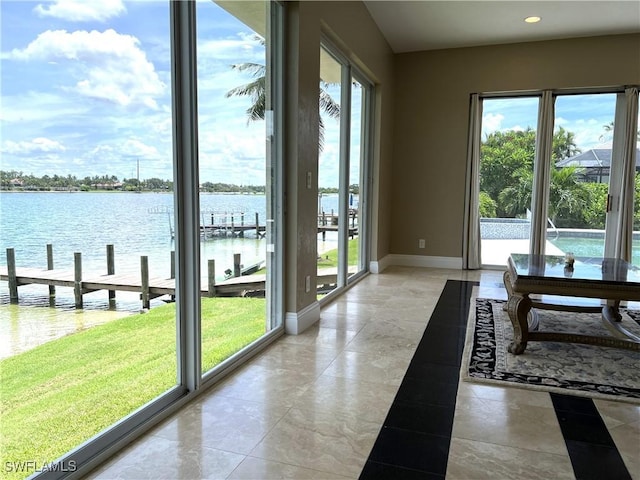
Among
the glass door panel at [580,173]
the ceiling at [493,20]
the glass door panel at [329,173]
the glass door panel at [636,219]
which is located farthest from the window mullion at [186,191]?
the glass door panel at [636,219]

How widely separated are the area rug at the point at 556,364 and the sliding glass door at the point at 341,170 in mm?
1559

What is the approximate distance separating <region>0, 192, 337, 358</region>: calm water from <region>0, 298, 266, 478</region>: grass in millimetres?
67

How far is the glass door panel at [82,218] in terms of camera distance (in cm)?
146

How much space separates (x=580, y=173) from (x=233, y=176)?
5071 mm

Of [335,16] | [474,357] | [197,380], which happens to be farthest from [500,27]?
[197,380]

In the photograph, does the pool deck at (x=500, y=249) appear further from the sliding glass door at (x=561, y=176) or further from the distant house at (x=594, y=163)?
the distant house at (x=594, y=163)

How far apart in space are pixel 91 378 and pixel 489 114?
5.91 m

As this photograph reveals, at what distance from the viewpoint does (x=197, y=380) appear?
2.33m

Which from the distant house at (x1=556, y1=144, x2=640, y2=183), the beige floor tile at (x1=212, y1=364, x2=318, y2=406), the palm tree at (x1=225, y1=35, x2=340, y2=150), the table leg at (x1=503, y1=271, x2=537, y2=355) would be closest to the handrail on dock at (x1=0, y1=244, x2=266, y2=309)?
the beige floor tile at (x1=212, y1=364, x2=318, y2=406)

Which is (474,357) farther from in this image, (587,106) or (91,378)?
(587,106)

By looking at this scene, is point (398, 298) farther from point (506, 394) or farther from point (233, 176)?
point (233, 176)

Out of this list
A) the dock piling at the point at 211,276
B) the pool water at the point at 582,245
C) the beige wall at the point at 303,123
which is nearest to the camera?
the dock piling at the point at 211,276

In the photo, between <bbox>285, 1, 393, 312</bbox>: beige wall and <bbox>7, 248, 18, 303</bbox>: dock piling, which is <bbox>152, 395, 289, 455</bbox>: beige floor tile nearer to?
<bbox>7, 248, 18, 303</bbox>: dock piling

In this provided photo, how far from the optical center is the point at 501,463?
5.83 feet
